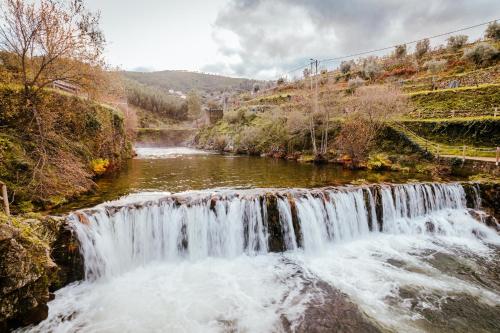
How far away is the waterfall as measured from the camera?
9.73 m

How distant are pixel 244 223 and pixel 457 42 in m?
55.7

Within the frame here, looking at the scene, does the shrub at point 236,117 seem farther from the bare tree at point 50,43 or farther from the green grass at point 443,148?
the bare tree at point 50,43

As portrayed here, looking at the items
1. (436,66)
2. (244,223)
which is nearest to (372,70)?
(436,66)

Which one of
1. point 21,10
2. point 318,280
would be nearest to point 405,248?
point 318,280

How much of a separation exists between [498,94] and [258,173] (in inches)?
966

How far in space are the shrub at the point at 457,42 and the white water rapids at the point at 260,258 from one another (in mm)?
46817

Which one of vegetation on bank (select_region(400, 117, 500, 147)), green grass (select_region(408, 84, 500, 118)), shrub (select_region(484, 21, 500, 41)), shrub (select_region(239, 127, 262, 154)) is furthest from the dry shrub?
shrub (select_region(484, 21, 500, 41))

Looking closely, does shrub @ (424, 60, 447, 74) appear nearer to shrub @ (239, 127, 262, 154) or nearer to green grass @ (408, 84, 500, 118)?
green grass @ (408, 84, 500, 118)

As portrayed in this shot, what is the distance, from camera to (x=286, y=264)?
34.5 feet

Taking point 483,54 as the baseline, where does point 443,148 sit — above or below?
below

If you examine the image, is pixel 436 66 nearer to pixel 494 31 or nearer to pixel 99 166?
pixel 494 31

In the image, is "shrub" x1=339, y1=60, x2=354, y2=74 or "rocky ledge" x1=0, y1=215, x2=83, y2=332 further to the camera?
"shrub" x1=339, y1=60, x2=354, y2=74

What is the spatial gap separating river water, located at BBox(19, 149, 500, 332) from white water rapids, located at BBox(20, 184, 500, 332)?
0.04 m

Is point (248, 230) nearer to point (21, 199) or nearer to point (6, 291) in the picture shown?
point (6, 291)
